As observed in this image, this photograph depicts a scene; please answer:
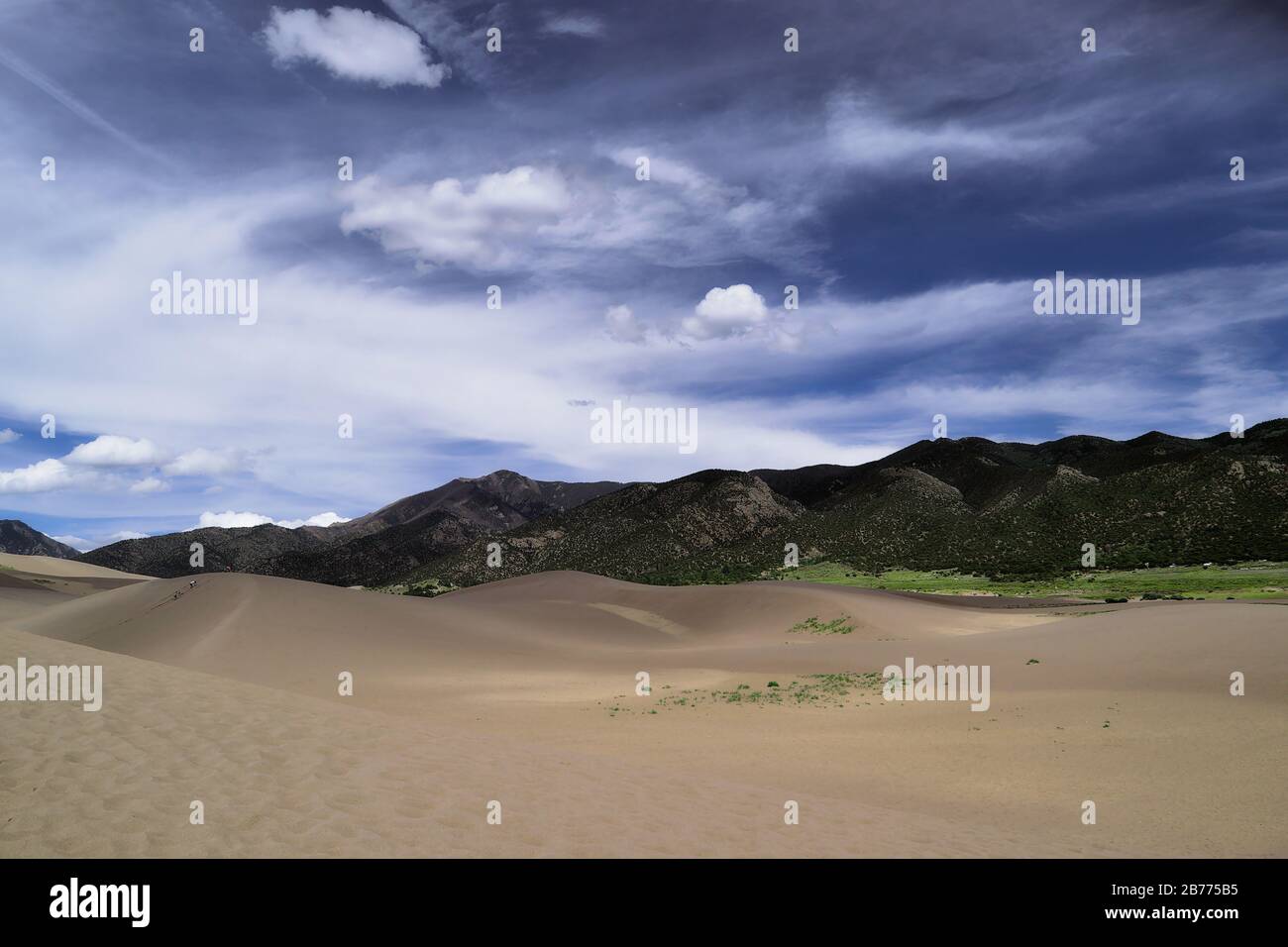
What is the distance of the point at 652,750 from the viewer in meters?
14.4

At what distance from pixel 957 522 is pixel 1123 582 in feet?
126

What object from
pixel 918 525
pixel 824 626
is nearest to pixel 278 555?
pixel 918 525

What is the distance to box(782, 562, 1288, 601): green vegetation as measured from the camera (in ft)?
143

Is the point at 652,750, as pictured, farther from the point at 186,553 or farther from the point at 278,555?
the point at 186,553

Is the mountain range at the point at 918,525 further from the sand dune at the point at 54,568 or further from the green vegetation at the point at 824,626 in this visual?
the sand dune at the point at 54,568

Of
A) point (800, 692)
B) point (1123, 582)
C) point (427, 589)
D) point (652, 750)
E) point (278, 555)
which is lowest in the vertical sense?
point (800, 692)

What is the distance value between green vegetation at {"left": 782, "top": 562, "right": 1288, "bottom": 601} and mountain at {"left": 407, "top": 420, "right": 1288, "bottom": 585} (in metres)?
3.68

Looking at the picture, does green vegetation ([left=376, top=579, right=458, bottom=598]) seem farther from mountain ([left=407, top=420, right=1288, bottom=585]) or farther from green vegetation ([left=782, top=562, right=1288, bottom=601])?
green vegetation ([left=782, top=562, right=1288, bottom=601])

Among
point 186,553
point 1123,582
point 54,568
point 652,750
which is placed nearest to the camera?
point 652,750

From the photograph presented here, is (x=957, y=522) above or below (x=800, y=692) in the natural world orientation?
above

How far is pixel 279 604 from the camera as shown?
31.1m

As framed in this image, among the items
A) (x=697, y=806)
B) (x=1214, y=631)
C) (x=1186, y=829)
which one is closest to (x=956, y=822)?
(x=1186, y=829)

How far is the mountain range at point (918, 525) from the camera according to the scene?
6638 cm
